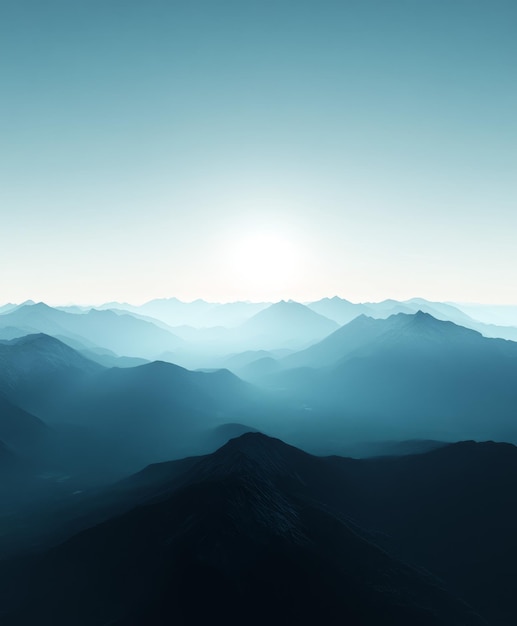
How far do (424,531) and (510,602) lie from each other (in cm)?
2168

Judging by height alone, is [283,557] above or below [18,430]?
below

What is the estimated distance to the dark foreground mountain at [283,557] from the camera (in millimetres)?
58812

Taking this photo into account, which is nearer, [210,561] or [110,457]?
[210,561]

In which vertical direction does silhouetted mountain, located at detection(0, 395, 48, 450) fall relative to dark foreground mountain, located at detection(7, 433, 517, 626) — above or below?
above

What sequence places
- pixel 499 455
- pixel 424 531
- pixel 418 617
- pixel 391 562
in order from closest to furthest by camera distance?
pixel 418 617
pixel 391 562
pixel 424 531
pixel 499 455

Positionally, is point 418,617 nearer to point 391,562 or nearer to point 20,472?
point 391,562

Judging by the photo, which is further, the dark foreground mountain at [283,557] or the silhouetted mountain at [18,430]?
the silhouetted mountain at [18,430]

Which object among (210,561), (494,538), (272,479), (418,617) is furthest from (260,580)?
(494,538)

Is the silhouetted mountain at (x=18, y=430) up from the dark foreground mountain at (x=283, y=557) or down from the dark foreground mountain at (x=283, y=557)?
up

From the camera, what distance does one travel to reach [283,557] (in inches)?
2564

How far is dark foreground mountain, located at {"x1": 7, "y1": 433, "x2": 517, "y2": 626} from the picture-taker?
58812mm

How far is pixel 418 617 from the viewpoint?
6047cm

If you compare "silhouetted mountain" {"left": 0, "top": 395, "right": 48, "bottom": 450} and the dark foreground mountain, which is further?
"silhouetted mountain" {"left": 0, "top": 395, "right": 48, "bottom": 450}

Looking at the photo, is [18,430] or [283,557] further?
[18,430]
